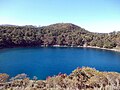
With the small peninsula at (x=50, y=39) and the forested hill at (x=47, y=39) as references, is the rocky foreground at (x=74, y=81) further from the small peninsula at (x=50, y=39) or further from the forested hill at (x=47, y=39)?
the forested hill at (x=47, y=39)

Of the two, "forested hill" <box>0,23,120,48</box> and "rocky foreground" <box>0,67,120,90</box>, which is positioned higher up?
A: "forested hill" <box>0,23,120,48</box>

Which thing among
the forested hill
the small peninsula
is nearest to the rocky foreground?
the small peninsula

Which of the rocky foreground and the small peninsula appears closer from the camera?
the rocky foreground

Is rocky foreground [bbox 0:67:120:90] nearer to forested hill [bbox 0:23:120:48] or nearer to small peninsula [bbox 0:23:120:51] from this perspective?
small peninsula [bbox 0:23:120:51]

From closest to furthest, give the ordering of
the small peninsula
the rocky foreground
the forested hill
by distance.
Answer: the rocky foreground < the small peninsula < the forested hill

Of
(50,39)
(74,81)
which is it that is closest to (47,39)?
(50,39)

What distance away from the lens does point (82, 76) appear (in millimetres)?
19547

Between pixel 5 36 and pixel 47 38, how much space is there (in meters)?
15.8

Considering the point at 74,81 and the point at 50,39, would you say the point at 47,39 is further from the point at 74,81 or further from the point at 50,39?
the point at 74,81

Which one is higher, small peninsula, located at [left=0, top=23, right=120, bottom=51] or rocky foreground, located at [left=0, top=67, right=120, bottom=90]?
small peninsula, located at [left=0, top=23, right=120, bottom=51]

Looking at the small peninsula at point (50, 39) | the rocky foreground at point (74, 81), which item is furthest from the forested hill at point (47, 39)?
the rocky foreground at point (74, 81)

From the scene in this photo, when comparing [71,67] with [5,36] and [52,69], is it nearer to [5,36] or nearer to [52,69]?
[52,69]

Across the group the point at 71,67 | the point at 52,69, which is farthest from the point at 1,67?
the point at 71,67

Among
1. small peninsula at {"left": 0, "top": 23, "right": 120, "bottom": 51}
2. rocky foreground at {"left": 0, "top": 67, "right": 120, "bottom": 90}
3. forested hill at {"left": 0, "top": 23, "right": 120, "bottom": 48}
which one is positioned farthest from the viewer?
forested hill at {"left": 0, "top": 23, "right": 120, "bottom": 48}
